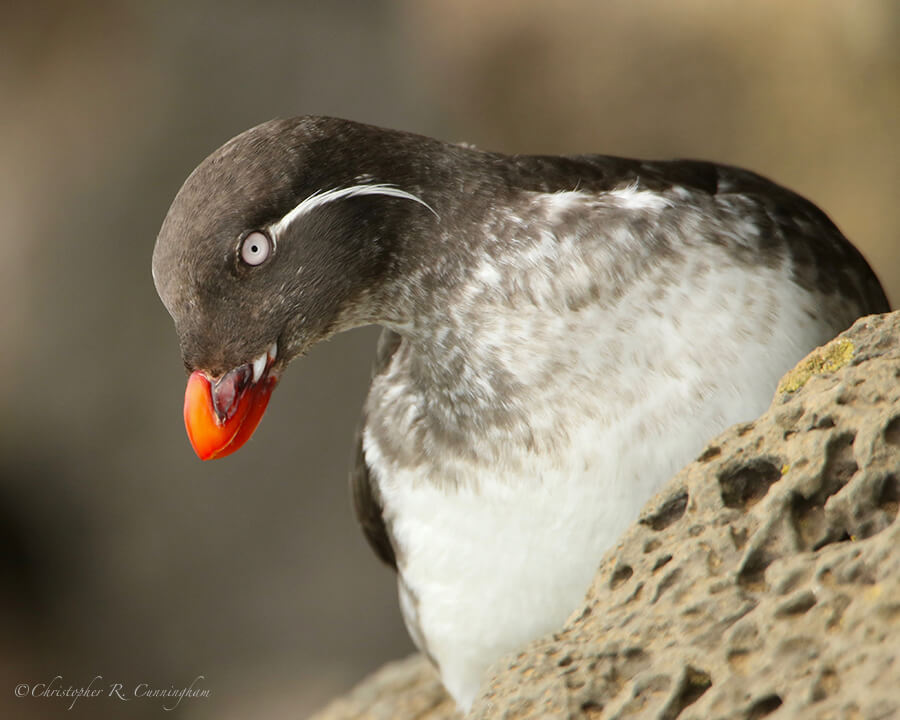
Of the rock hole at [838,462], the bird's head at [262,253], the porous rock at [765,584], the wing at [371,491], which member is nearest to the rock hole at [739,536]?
the porous rock at [765,584]

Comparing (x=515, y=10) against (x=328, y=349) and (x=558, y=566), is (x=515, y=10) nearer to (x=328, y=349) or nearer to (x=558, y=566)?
(x=328, y=349)

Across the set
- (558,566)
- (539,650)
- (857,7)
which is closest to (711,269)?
(558,566)

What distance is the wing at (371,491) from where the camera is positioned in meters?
2.30

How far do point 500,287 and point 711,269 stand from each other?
35 centimetres

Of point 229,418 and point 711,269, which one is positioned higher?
point 229,418


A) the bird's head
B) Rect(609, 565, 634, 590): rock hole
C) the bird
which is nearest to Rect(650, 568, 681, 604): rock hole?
Rect(609, 565, 634, 590): rock hole

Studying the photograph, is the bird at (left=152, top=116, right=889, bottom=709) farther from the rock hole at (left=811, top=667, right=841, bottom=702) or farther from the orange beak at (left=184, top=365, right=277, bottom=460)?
the rock hole at (left=811, top=667, right=841, bottom=702)

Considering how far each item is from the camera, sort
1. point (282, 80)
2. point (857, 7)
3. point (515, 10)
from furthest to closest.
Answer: point (282, 80)
point (515, 10)
point (857, 7)

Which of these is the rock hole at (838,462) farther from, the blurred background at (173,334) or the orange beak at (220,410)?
the blurred background at (173,334)

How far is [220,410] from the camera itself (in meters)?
1.74

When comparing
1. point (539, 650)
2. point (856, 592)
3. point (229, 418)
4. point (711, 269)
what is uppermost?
point (229, 418)

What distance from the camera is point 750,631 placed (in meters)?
1.19

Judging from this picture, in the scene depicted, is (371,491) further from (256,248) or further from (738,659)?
(738,659)

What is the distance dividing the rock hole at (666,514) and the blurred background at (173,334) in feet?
9.48
